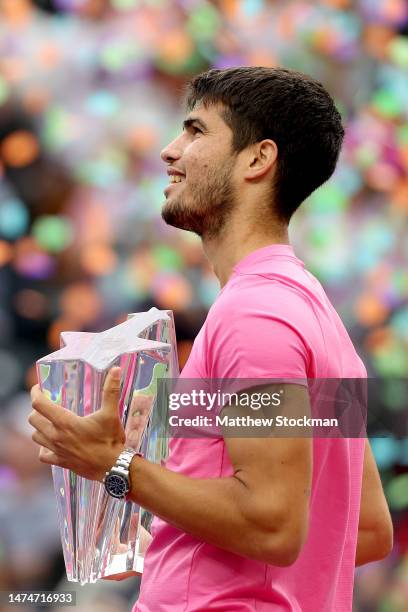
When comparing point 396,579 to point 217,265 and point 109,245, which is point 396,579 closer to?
point 109,245

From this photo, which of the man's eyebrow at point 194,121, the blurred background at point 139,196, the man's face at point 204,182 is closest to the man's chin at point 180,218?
the man's face at point 204,182

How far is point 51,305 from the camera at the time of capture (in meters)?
2.27

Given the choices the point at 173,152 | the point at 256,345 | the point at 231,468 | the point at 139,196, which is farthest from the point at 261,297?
the point at 139,196

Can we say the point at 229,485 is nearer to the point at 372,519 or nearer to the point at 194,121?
the point at 372,519

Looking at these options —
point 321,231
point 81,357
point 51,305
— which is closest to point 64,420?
point 81,357

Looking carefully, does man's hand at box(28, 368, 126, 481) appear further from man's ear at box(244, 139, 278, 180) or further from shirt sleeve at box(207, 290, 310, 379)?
man's ear at box(244, 139, 278, 180)

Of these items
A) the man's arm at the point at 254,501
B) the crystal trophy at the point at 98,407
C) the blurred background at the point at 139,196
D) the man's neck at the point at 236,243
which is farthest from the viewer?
the blurred background at the point at 139,196

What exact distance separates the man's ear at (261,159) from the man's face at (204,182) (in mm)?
21

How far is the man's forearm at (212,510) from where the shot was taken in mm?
929

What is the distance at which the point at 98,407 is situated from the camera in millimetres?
1028

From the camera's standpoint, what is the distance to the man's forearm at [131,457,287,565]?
93 centimetres

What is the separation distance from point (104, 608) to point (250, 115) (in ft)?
4.72

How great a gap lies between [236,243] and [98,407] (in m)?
0.26

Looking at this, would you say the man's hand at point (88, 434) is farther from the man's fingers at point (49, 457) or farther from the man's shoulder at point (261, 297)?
the man's shoulder at point (261, 297)
